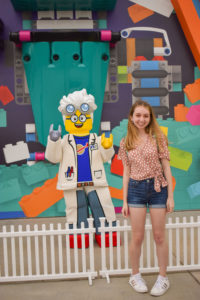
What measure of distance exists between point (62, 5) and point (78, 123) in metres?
1.90

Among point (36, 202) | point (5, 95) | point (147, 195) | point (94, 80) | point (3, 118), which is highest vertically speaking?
point (94, 80)

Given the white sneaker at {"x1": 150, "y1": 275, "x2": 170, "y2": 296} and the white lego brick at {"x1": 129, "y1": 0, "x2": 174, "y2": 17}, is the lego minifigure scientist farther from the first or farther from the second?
the white lego brick at {"x1": 129, "y1": 0, "x2": 174, "y2": 17}

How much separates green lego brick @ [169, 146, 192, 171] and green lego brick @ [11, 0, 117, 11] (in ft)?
7.01

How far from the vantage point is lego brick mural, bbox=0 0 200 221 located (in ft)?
13.3

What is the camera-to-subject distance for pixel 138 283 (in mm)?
Answer: 2100

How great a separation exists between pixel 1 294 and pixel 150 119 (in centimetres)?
160

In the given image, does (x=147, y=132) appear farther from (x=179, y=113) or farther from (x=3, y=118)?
(x=3, y=118)

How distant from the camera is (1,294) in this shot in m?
2.09

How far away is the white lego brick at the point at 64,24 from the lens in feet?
13.5

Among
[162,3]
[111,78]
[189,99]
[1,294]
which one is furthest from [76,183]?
[162,3]

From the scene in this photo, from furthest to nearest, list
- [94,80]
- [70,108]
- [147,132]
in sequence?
[94,80] < [70,108] < [147,132]

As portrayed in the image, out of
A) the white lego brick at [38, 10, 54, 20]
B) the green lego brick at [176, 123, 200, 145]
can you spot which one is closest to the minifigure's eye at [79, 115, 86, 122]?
the green lego brick at [176, 123, 200, 145]

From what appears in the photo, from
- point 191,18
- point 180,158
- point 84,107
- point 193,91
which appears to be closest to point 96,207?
point 84,107

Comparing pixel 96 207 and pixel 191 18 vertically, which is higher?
pixel 191 18
